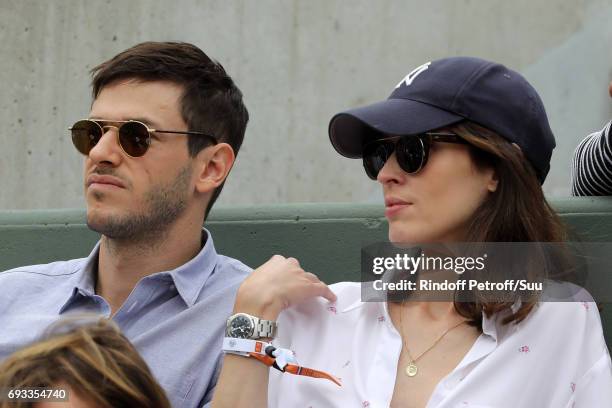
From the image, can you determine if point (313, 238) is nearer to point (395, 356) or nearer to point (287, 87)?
point (395, 356)

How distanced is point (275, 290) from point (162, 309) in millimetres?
454

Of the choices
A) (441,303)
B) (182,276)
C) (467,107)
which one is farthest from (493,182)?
(182,276)

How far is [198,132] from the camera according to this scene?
2.72 m

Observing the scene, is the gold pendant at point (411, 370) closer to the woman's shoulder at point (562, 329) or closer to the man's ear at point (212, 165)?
the woman's shoulder at point (562, 329)

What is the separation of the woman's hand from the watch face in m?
0.03

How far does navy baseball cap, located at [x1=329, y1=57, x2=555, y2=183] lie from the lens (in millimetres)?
2135

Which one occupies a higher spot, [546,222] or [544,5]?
[544,5]

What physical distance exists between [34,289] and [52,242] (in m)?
0.52

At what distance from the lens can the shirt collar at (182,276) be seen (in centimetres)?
250

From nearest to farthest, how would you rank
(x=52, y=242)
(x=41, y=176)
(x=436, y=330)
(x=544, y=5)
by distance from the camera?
(x=436, y=330) → (x=52, y=242) → (x=544, y=5) → (x=41, y=176)

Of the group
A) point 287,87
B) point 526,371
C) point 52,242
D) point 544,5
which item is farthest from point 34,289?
point 544,5

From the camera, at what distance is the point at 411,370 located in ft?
6.80

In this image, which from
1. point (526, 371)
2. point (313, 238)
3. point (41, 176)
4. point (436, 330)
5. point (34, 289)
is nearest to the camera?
point (526, 371)

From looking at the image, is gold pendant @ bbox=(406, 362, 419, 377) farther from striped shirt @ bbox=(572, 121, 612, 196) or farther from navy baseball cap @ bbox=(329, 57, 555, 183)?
striped shirt @ bbox=(572, 121, 612, 196)
